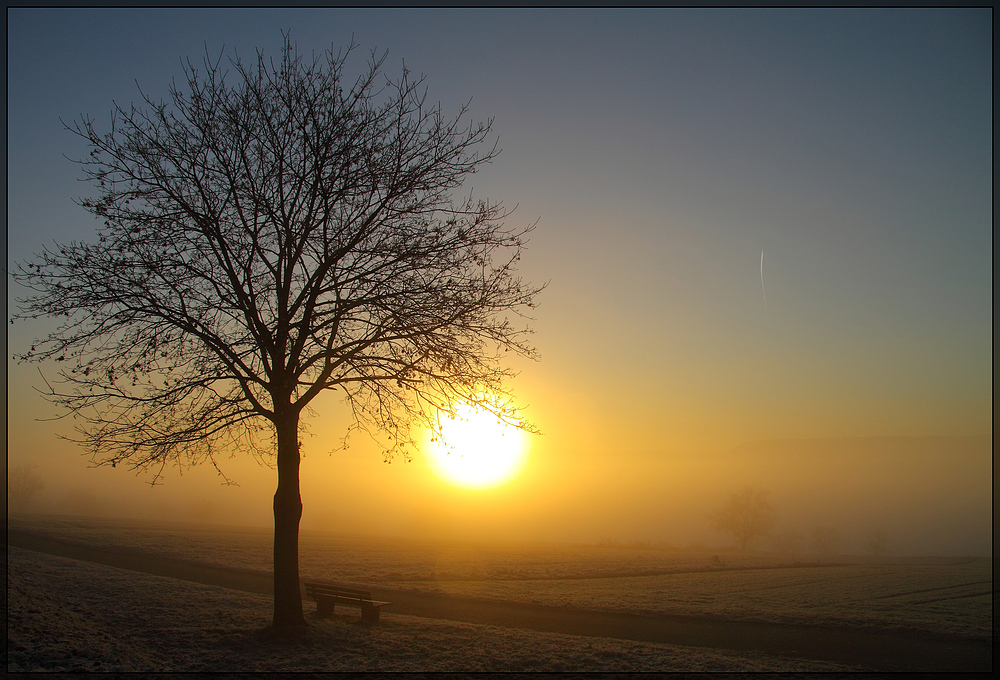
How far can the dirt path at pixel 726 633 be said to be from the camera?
11.5 metres

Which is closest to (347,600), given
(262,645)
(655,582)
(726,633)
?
(262,645)

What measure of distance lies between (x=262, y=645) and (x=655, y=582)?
17.0 m

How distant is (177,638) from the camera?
451 inches

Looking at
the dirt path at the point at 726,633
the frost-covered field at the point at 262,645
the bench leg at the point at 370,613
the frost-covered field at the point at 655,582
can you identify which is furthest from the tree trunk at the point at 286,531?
the frost-covered field at the point at 655,582

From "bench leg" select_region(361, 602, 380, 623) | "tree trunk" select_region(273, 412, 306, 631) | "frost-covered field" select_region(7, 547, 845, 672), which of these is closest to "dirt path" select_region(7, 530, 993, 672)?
"frost-covered field" select_region(7, 547, 845, 672)

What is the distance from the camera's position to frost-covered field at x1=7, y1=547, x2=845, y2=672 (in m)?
9.87

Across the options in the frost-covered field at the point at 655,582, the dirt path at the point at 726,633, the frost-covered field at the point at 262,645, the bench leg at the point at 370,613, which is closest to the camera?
the frost-covered field at the point at 262,645

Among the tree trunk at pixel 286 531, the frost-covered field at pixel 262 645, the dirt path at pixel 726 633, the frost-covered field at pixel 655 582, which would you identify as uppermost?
the tree trunk at pixel 286 531

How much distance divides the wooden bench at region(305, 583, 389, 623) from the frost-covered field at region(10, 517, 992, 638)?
551 cm

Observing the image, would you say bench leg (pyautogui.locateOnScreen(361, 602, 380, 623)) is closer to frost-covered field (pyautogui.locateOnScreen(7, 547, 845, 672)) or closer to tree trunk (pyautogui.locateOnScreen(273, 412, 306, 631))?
frost-covered field (pyautogui.locateOnScreen(7, 547, 845, 672))

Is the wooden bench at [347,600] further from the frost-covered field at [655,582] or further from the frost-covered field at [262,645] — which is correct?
the frost-covered field at [655,582]

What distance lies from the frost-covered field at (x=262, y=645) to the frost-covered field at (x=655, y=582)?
5.32m

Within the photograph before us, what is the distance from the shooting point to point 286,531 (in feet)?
39.0

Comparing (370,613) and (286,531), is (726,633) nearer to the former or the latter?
(370,613)
